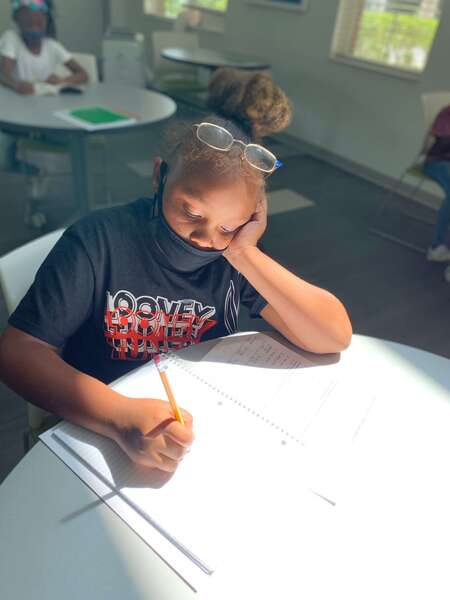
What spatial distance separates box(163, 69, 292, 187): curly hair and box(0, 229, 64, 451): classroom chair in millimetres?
334

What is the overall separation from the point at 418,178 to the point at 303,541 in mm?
3270

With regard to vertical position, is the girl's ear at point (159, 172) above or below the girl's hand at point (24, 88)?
above

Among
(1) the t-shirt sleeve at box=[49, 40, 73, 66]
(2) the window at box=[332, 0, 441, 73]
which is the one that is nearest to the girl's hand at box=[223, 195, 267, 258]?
(1) the t-shirt sleeve at box=[49, 40, 73, 66]

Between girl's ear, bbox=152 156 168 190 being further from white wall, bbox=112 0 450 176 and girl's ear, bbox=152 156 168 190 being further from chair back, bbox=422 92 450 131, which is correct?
white wall, bbox=112 0 450 176

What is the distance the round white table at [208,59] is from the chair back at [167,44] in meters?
0.15

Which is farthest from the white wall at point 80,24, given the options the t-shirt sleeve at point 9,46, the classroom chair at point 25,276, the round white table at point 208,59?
the classroom chair at point 25,276

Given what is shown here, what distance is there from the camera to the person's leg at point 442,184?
114 inches

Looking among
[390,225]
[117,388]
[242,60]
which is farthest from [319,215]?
[117,388]

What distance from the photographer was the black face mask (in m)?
0.83

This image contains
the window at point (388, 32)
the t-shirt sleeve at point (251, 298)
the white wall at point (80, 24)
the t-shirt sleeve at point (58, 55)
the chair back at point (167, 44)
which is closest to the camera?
the t-shirt sleeve at point (251, 298)

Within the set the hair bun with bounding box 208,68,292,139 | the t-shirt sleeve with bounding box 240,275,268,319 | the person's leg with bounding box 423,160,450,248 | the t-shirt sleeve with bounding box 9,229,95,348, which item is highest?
the hair bun with bounding box 208,68,292,139

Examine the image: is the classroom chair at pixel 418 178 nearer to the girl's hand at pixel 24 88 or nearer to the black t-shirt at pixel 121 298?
the girl's hand at pixel 24 88

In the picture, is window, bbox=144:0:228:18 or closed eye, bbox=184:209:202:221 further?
window, bbox=144:0:228:18

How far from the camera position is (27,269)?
0.90 m
